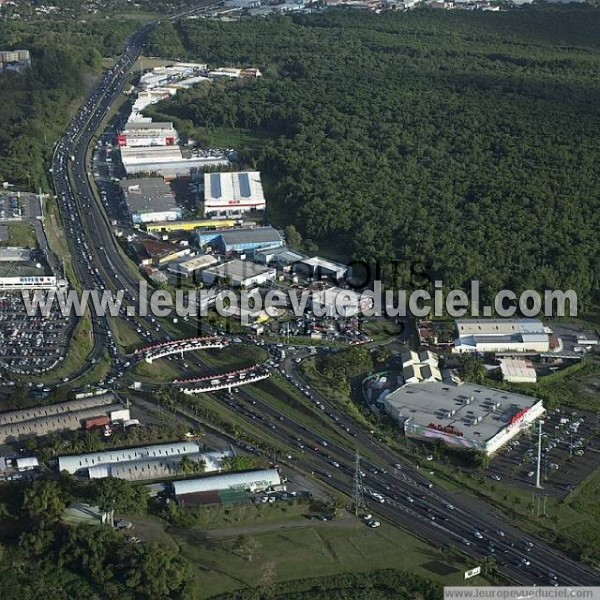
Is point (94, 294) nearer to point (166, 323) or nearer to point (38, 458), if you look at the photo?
point (166, 323)

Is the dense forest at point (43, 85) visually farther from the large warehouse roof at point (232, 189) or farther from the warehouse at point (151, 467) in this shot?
the warehouse at point (151, 467)

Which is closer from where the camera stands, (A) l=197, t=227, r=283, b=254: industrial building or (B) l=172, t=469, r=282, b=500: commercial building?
(B) l=172, t=469, r=282, b=500: commercial building

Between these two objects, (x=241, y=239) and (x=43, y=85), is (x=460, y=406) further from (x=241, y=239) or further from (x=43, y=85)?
(x=43, y=85)

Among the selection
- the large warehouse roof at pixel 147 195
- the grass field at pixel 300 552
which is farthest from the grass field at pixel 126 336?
the large warehouse roof at pixel 147 195

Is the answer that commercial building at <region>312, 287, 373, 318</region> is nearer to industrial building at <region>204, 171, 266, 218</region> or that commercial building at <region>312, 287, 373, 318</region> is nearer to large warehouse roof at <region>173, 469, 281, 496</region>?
industrial building at <region>204, 171, 266, 218</region>

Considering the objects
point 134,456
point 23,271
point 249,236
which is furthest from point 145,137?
point 134,456

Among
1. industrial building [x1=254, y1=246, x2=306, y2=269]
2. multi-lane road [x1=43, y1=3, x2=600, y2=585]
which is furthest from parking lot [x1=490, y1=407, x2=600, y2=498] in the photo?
industrial building [x1=254, y1=246, x2=306, y2=269]

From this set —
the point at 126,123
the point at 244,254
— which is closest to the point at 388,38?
the point at 126,123
